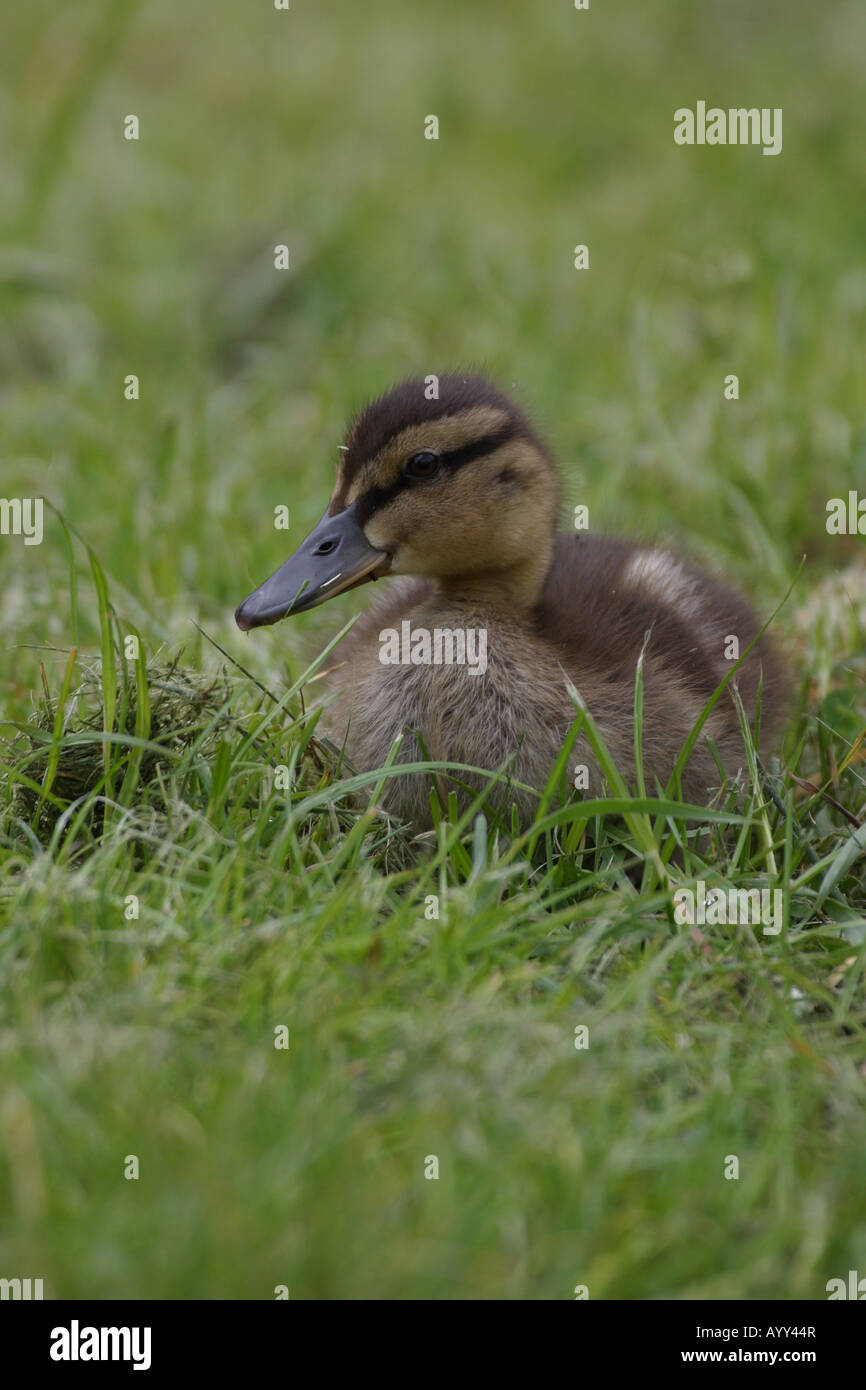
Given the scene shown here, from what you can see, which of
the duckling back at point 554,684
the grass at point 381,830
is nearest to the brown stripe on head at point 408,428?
the duckling back at point 554,684

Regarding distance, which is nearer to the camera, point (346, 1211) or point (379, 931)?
point (346, 1211)

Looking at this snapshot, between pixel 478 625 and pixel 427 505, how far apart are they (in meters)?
0.27

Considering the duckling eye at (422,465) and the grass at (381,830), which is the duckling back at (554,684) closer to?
the grass at (381,830)

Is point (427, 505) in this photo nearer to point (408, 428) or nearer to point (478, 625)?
point (408, 428)

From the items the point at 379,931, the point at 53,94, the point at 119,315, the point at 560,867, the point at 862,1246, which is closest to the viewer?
the point at 862,1246

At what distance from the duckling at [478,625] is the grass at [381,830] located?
144mm

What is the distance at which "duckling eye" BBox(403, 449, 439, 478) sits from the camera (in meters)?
3.35

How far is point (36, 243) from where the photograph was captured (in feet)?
22.5

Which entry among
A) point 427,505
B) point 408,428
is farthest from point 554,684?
point 408,428

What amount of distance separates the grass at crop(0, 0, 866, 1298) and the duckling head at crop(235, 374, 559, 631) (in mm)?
281

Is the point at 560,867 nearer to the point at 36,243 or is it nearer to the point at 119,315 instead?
the point at 119,315

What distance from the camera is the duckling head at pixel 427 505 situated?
10.9 feet

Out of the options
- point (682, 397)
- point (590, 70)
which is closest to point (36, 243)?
point (682, 397)

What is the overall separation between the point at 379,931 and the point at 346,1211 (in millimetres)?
664
